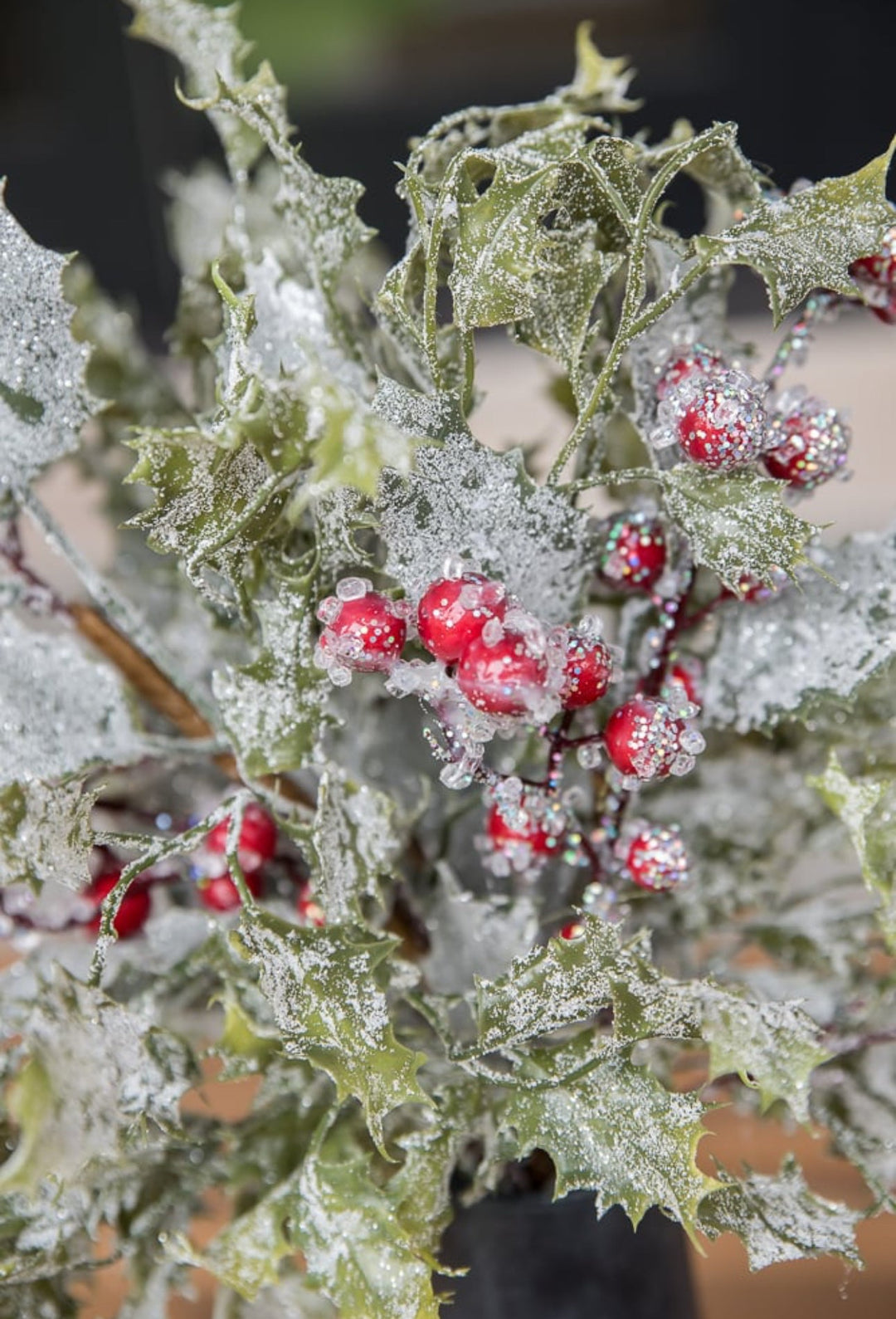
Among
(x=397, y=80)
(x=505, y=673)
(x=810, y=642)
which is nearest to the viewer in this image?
(x=505, y=673)

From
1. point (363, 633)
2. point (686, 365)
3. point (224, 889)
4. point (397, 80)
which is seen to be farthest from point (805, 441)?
point (397, 80)

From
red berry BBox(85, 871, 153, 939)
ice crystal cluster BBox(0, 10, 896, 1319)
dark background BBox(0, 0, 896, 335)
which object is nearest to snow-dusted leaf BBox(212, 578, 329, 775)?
ice crystal cluster BBox(0, 10, 896, 1319)

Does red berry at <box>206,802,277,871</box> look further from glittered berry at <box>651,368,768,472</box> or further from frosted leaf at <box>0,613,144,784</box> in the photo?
glittered berry at <box>651,368,768,472</box>

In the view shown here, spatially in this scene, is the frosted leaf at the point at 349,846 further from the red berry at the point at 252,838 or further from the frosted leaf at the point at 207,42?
the frosted leaf at the point at 207,42

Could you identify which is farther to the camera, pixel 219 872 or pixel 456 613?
pixel 219 872

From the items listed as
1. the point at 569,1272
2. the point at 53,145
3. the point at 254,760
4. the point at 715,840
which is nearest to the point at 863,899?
the point at 715,840

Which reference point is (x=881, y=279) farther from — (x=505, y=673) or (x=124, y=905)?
(x=124, y=905)

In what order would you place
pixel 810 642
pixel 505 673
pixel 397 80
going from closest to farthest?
pixel 505 673
pixel 810 642
pixel 397 80
